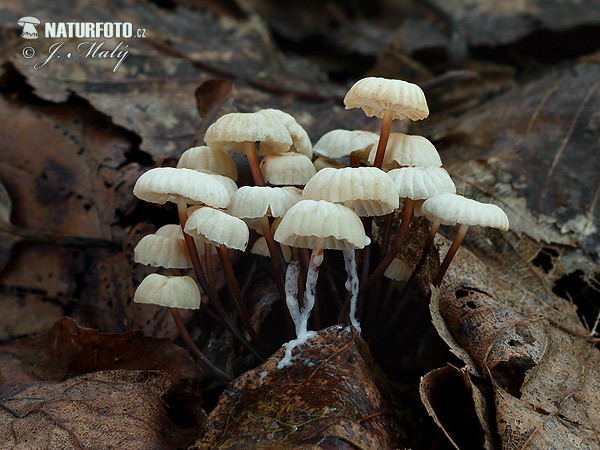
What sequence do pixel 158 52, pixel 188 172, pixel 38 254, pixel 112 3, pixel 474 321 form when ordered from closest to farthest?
pixel 188 172, pixel 474 321, pixel 38 254, pixel 158 52, pixel 112 3

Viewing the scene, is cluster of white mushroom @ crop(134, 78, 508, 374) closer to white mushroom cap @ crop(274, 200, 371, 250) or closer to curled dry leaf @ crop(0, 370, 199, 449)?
white mushroom cap @ crop(274, 200, 371, 250)

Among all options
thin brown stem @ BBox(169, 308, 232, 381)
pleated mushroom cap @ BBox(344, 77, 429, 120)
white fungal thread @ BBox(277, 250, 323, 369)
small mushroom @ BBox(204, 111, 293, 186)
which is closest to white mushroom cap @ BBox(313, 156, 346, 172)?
small mushroom @ BBox(204, 111, 293, 186)

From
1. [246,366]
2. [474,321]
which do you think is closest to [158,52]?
[246,366]

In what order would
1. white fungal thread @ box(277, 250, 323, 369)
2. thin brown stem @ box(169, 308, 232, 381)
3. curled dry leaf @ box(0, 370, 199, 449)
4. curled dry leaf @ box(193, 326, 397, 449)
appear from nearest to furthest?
curled dry leaf @ box(193, 326, 397, 449) → curled dry leaf @ box(0, 370, 199, 449) → white fungal thread @ box(277, 250, 323, 369) → thin brown stem @ box(169, 308, 232, 381)

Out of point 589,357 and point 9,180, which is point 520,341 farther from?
point 9,180

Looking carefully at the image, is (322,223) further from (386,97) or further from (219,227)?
(386,97)

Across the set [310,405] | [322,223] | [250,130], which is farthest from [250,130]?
[310,405]

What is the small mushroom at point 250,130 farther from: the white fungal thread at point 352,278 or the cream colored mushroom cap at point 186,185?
the white fungal thread at point 352,278

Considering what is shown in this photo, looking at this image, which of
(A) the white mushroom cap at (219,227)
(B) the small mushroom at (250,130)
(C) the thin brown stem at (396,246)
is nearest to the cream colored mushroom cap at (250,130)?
(B) the small mushroom at (250,130)
